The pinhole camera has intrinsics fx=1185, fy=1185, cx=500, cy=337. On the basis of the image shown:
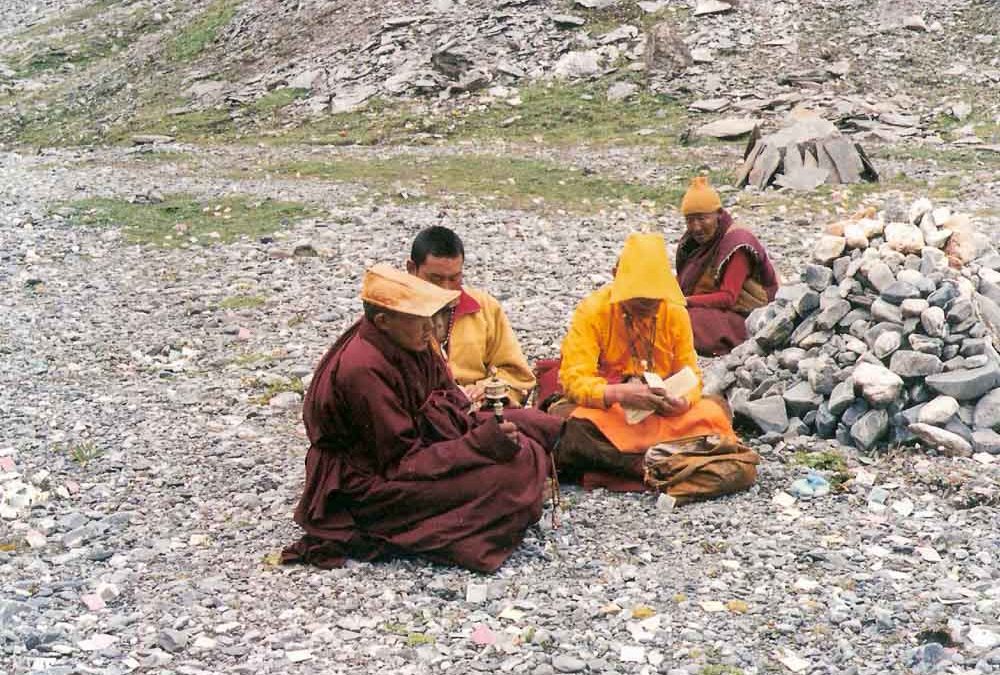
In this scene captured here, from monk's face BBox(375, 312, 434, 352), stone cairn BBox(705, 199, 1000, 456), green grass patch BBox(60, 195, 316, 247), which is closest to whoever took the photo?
monk's face BBox(375, 312, 434, 352)

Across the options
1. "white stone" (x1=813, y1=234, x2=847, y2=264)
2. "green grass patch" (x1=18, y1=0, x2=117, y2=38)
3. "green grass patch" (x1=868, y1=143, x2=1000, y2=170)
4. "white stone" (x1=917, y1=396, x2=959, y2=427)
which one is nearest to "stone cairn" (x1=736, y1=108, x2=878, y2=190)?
"green grass patch" (x1=868, y1=143, x2=1000, y2=170)

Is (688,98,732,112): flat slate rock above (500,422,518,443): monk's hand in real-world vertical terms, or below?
below

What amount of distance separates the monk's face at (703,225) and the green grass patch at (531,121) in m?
11.4

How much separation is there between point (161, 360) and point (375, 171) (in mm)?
9619

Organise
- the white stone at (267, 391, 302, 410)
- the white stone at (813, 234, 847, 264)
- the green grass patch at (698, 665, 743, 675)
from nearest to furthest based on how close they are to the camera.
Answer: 1. the green grass patch at (698, 665, 743, 675)
2. the white stone at (813, 234, 847, 264)
3. the white stone at (267, 391, 302, 410)

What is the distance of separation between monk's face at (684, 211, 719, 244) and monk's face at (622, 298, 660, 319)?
7.90 feet

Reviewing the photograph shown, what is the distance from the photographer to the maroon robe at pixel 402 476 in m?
5.76

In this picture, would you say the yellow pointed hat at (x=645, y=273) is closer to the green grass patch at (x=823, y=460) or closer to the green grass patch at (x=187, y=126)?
the green grass patch at (x=823, y=460)

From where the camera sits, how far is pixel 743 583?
5.68 m

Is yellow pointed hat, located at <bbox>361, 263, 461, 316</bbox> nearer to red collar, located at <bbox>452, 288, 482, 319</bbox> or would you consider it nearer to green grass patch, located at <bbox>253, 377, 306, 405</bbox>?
red collar, located at <bbox>452, 288, 482, 319</bbox>

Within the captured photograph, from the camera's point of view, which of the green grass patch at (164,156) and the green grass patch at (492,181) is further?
the green grass patch at (164,156)

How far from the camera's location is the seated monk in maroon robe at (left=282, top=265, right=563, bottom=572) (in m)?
5.71

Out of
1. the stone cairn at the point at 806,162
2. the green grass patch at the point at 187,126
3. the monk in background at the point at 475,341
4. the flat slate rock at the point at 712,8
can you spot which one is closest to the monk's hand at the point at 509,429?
the monk in background at the point at 475,341

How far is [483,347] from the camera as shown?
23.6ft
